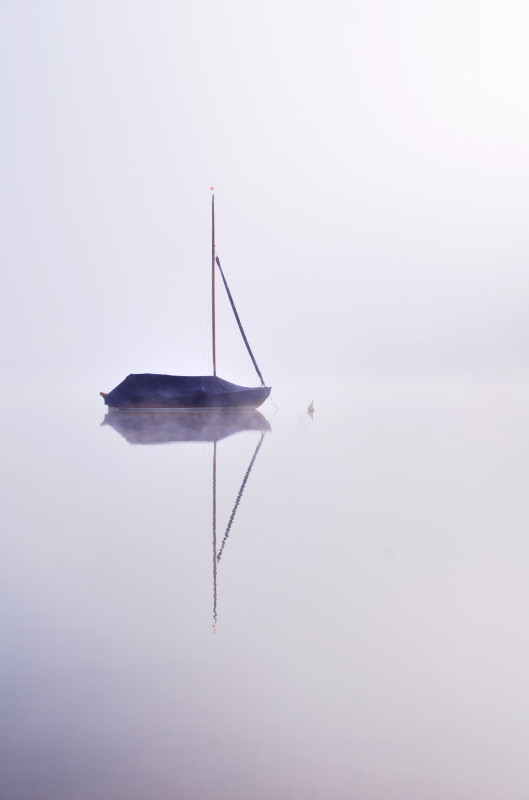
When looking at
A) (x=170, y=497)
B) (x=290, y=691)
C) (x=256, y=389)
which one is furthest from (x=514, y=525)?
(x=256, y=389)

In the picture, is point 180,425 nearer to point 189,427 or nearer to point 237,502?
point 189,427

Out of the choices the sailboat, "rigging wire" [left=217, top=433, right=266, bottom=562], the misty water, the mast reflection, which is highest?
the sailboat

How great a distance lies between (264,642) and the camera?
6086 mm

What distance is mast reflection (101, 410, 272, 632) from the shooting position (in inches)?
788

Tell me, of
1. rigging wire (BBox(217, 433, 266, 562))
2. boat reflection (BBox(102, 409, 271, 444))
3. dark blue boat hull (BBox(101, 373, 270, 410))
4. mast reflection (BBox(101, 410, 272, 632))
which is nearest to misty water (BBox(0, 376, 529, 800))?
rigging wire (BBox(217, 433, 266, 562))

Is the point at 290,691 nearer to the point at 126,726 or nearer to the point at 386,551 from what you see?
the point at 126,726

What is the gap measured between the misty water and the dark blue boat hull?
19408mm

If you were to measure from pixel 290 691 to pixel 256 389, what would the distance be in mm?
30150

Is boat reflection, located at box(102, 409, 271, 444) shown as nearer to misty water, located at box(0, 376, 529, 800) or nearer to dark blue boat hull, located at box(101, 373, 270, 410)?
dark blue boat hull, located at box(101, 373, 270, 410)

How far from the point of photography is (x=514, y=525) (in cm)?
1112


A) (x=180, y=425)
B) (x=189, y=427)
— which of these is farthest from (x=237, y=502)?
(x=180, y=425)

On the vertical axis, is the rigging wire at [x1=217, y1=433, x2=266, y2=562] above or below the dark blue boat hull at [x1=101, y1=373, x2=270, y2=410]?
below

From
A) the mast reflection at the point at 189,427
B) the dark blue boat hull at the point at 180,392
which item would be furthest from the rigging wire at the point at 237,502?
the dark blue boat hull at the point at 180,392

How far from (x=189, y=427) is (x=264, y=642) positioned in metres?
22.8
